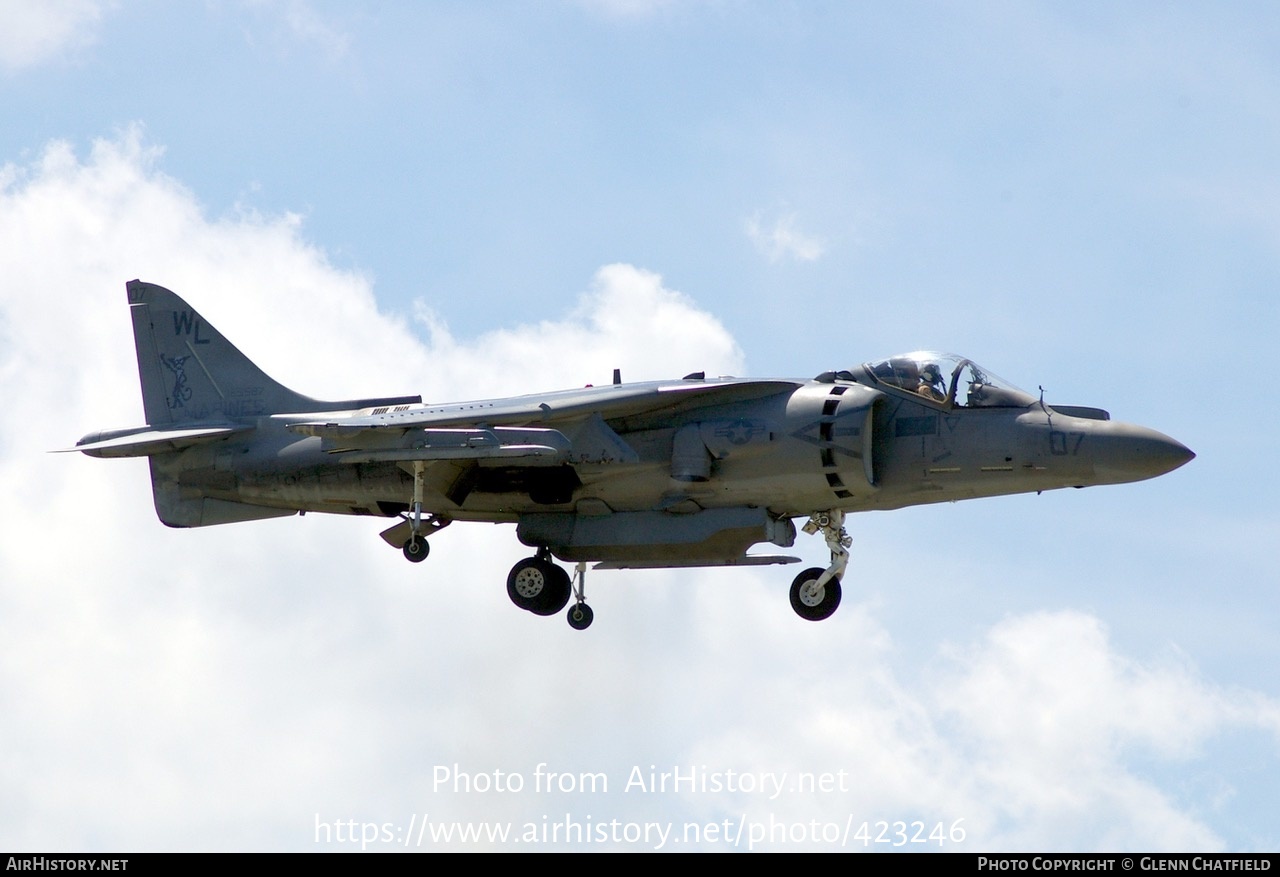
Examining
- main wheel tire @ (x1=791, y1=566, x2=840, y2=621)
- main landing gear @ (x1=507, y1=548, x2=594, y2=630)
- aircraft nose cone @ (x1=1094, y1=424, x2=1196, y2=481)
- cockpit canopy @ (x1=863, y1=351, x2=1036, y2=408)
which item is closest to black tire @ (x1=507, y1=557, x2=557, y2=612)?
main landing gear @ (x1=507, y1=548, x2=594, y2=630)

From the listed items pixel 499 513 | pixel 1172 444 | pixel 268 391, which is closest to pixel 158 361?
pixel 268 391

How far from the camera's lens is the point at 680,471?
2244 cm

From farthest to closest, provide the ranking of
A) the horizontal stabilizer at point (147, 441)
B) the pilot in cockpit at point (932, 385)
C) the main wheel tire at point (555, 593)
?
the horizontal stabilizer at point (147, 441) < the main wheel tire at point (555, 593) < the pilot in cockpit at point (932, 385)

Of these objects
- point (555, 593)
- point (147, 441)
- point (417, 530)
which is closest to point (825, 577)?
point (555, 593)

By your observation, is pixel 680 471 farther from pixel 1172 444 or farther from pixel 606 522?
pixel 1172 444

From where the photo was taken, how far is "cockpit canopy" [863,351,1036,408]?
2198cm

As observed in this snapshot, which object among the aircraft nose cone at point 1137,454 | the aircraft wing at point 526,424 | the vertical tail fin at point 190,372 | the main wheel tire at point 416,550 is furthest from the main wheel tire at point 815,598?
the vertical tail fin at point 190,372

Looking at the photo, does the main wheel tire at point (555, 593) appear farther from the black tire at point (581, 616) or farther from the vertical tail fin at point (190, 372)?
the vertical tail fin at point (190, 372)

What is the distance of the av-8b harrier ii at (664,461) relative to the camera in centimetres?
2183

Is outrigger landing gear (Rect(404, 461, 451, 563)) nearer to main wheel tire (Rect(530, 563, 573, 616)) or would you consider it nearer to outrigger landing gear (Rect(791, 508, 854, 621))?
main wheel tire (Rect(530, 563, 573, 616))

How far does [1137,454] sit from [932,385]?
2499 millimetres

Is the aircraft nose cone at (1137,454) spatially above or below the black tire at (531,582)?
above

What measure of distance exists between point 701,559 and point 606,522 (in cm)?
126
